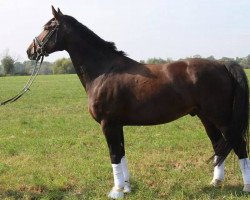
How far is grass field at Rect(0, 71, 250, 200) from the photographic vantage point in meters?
5.82

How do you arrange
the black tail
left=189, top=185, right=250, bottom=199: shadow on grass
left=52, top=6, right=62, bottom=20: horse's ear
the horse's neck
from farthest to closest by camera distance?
the horse's neck
left=52, top=6, right=62, bottom=20: horse's ear
left=189, top=185, right=250, bottom=199: shadow on grass
the black tail

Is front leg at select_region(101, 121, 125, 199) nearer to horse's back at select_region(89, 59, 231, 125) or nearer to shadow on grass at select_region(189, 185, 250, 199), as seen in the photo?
horse's back at select_region(89, 59, 231, 125)

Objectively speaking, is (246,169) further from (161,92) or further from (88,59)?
(88,59)

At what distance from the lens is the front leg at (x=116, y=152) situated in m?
5.55

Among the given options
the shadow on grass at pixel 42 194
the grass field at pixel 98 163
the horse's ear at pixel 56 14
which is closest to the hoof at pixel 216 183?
the grass field at pixel 98 163

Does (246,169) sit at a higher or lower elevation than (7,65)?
lower

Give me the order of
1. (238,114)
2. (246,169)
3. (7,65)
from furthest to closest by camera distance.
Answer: (7,65) → (246,169) → (238,114)

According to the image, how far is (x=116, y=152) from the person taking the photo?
Result: 5.61 m

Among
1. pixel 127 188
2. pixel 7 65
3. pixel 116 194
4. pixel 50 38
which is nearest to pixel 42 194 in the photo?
pixel 116 194

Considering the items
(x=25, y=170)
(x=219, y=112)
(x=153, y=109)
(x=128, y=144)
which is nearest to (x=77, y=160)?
(x=25, y=170)

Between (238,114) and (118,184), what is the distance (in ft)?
6.74

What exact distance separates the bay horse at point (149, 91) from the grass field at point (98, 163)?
53cm

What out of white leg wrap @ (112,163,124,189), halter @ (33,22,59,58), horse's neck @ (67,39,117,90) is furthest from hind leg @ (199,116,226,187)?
halter @ (33,22,59,58)

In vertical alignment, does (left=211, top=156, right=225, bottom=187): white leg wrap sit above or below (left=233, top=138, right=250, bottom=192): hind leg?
below
